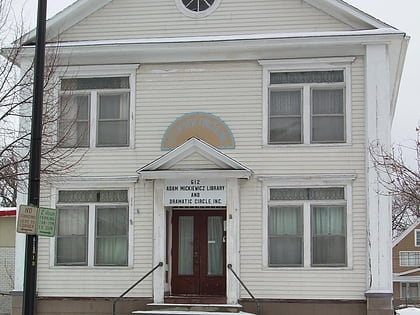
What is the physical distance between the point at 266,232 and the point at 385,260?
280 centimetres

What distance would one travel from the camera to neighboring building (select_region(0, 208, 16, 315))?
26016 millimetres

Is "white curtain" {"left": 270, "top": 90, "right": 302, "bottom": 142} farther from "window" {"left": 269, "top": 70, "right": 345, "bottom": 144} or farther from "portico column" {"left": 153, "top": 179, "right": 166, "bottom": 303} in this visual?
"portico column" {"left": 153, "top": 179, "right": 166, "bottom": 303}

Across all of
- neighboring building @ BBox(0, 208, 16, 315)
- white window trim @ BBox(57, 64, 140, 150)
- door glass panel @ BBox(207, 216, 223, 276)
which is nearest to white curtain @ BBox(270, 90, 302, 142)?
door glass panel @ BBox(207, 216, 223, 276)

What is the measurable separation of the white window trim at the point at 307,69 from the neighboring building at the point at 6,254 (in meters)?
10.4

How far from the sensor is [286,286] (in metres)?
18.7

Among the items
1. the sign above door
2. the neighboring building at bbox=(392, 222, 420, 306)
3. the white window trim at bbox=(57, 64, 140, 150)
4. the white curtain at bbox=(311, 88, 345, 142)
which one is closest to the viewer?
the sign above door

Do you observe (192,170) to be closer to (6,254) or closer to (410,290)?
(6,254)

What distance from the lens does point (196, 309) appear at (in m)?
18.2

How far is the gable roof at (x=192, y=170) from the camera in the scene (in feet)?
61.2

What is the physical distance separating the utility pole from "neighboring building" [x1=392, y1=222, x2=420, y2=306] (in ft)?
157

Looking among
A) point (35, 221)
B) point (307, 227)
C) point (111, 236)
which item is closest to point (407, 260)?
point (307, 227)

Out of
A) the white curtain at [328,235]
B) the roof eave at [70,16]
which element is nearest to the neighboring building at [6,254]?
the roof eave at [70,16]

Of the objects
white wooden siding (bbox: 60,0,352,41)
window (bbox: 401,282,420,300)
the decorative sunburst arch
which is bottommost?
window (bbox: 401,282,420,300)

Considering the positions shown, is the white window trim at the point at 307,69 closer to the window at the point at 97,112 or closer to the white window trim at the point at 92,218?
the window at the point at 97,112
